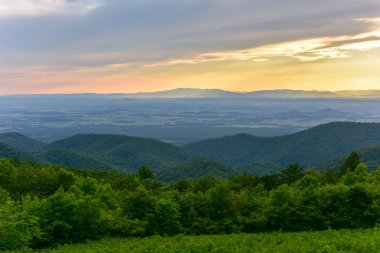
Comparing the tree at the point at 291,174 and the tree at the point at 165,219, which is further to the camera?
the tree at the point at 291,174

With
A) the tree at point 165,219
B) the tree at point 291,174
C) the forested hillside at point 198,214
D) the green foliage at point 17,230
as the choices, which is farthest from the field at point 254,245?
the tree at point 291,174

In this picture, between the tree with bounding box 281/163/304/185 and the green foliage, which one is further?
the tree with bounding box 281/163/304/185

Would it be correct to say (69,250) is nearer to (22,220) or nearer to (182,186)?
(22,220)

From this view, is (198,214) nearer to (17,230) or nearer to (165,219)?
(165,219)

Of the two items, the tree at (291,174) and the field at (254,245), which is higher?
the field at (254,245)

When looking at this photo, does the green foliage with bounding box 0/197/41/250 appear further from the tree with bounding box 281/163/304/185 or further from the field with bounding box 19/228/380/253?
the tree with bounding box 281/163/304/185

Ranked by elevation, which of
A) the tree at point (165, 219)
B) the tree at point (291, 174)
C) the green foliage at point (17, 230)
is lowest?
the tree at point (291, 174)

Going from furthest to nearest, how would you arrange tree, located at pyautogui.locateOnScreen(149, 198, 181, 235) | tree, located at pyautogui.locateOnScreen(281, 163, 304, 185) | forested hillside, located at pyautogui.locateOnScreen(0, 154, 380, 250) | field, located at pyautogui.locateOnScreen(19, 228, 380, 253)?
1. tree, located at pyautogui.locateOnScreen(281, 163, 304, 185)
2. tree, located at pyautogui.locateOnScreen(149, 198, 181, 235)
3. forested hillside, located at pyautogui.locateOnScreen(0, 154, 380, 250)
4. field, located at pyautogui.locateOnScreen(19, 228, 380, 253)

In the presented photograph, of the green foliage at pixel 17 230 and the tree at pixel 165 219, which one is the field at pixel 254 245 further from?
the tree at pixel 165 219

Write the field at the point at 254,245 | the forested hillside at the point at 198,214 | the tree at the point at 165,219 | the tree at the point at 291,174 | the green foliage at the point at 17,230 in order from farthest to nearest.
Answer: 1. the tree at the point at 291,174
2. the tree at the point at 165,219
3. the forested hillside at the point at 198,214
4. the green foliage at the point at 17,230
5. the field at the point at 254,245

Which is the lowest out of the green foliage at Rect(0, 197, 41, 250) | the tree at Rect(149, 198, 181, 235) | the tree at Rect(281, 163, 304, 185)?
the tree at Rect(281, 163, 304, 185)

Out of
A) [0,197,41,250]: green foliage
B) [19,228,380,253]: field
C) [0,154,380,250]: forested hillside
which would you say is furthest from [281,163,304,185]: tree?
[0,197,41,250]: green foliage

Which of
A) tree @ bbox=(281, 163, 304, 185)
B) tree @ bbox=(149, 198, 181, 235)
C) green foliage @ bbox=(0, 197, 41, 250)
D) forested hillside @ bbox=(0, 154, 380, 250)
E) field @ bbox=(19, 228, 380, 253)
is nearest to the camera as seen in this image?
field @ bbox=(19, 228, 380, 253)

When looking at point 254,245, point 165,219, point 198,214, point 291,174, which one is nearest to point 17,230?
point 165,219
